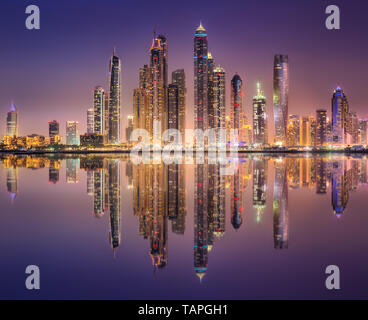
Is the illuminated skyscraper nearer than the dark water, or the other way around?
the dark water

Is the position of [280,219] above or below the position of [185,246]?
above

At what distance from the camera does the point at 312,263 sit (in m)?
9.41

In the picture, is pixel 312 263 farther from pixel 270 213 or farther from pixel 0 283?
pixel 0 283

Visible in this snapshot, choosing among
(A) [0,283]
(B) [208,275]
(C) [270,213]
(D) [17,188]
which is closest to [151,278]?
(B) [208,275]

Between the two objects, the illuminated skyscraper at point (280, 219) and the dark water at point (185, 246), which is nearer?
the dark water at point (185, 246)

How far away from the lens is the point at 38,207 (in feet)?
61.2

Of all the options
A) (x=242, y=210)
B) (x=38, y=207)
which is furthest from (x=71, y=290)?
(x=38, y=207)

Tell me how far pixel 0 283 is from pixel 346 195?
19830mm

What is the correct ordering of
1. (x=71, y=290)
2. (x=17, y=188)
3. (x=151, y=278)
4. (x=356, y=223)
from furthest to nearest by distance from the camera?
(x=17, y=188), (x=356, y=223), (x=151, y=278), (x=71, y=290)

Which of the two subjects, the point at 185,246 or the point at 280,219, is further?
the point at 280,219

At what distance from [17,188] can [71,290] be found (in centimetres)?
2139

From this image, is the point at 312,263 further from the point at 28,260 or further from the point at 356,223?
the point at 28,260

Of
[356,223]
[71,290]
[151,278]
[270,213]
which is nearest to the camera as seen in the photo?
[71,290]
